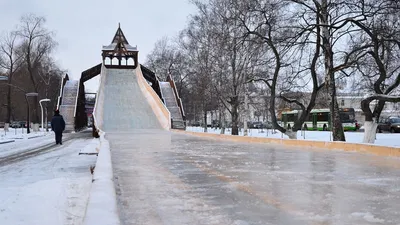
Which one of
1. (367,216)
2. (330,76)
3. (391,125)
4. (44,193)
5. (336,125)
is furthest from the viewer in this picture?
(391,125)

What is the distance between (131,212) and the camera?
17.7 feet

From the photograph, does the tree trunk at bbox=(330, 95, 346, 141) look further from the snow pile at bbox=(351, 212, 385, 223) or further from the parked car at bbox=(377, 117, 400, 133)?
the parked car at bbox=(377, 117, 400, 133)

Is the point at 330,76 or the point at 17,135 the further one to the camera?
the point at 17,135

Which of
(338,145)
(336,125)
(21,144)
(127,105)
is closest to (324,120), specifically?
(127,105)

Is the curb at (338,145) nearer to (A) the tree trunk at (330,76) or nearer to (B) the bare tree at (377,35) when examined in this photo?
(A) the tree trunk at (330,76)

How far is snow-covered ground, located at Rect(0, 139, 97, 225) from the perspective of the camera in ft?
19.6

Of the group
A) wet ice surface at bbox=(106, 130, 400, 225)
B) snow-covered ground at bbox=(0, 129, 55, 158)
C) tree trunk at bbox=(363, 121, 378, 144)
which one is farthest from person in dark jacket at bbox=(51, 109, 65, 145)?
tree trunk at bbox=(363, 121, 378, 144)

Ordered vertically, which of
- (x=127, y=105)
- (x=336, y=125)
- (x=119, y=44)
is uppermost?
(x=119, y=44)

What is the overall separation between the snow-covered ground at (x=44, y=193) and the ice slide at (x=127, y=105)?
→ 73.6 ft

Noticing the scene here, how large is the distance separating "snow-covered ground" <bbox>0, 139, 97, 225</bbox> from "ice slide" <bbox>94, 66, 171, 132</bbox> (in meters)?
22.4

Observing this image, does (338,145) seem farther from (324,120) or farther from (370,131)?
(324,120)

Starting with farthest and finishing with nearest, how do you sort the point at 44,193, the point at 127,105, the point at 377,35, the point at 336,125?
the point at 127,105
the point at 336,125
the point at 377,35
the point at 44,193

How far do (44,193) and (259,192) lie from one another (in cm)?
392

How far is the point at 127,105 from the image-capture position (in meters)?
45.5
